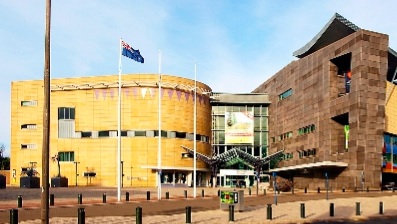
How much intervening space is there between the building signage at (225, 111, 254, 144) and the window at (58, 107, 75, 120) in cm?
3235

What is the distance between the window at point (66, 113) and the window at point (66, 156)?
716 centimetres

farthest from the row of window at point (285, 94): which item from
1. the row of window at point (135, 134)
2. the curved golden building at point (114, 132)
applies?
the row of window at point (135, 134)

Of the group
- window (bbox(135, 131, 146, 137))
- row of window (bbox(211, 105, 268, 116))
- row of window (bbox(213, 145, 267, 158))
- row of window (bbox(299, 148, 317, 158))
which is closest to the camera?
row of window (bbox(299, 148, 317, 158))

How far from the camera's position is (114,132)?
9069cm

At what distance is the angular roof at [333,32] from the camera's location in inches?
3083

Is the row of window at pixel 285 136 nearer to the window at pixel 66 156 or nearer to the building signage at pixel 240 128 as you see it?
the building signage at pixel 240 128

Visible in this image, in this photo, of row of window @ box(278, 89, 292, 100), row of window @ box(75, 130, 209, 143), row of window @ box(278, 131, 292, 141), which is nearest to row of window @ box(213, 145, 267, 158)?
row of window @ box(278, 131, 292, 141)

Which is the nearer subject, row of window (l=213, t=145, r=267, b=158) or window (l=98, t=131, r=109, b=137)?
window (l=98, t=131, r=109, b=137)

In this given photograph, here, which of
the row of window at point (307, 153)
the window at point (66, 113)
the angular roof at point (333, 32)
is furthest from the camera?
the window at point (66, 113)

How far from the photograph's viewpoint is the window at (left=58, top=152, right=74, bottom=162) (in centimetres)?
9325

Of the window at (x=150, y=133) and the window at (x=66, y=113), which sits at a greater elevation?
A: the window at (x=66, y=113)

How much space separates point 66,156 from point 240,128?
121ft

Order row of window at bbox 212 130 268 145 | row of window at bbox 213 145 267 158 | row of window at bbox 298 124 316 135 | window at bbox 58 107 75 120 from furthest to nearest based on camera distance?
row of window at bbox 213 145 267 158 < row of window at bbox 212 130 268 145 < window at bbox 58 107 75 120 < row of window at bbox 298 124 316 135

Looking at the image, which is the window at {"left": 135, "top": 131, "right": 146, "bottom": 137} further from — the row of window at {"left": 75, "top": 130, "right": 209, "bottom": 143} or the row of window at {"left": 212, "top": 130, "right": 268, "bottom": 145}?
the row of window at {"left": 212, "top": 130, "right": 268, "bottom": 145}
